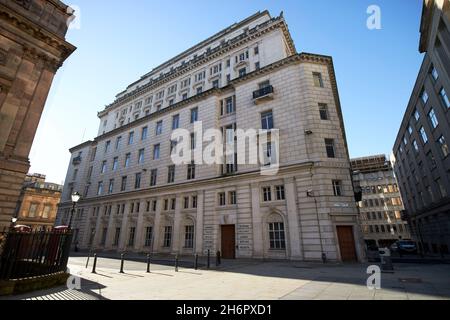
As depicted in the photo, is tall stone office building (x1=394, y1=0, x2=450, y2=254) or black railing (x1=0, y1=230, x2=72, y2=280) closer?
black railing (x1=0, y1=230, x2=72, y2=280)

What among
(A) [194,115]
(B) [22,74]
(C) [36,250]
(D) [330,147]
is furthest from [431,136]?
(B) [22,74]

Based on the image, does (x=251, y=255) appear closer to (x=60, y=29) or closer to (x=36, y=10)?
(x=60, y=29)

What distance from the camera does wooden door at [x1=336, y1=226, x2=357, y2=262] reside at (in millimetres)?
17125

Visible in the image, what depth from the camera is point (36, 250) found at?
912cm

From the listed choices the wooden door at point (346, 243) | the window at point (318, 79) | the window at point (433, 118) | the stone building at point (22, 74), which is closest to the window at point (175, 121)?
the stone building at point (22, 74)

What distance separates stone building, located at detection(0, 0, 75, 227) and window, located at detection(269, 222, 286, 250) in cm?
1857

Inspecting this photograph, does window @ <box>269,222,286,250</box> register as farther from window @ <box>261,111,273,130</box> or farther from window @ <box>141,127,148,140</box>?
window @ <box>141,127,148,140</box>

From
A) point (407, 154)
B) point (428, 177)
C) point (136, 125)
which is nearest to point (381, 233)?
point (407, 154)

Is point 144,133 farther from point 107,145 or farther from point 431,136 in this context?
point 431,136

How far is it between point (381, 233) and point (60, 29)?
77.2m

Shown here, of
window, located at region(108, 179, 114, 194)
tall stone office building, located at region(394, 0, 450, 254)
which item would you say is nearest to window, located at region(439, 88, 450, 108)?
tall stone office building, located at region(394, 0, 450, 254)

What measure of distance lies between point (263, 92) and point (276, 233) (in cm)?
1481

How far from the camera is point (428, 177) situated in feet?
102

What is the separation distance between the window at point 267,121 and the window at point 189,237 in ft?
46.4
